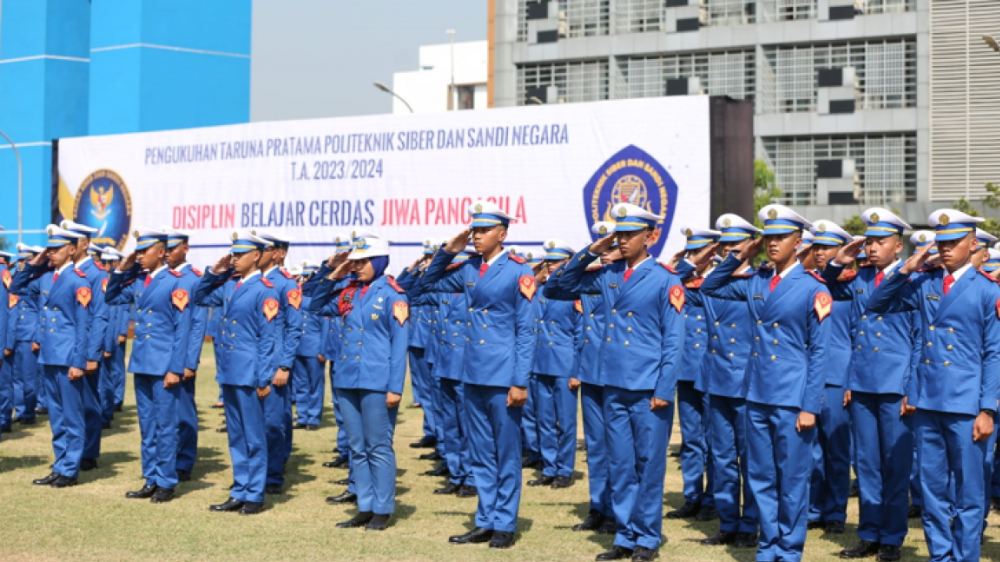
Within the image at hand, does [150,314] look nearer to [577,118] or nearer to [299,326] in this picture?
[299,326]

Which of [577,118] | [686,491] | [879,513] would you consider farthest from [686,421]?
[577,118]

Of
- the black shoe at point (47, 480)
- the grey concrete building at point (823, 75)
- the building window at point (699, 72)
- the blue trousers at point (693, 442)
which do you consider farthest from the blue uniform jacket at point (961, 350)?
the building window at point (699, 72)

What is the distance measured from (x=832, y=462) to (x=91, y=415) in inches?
257

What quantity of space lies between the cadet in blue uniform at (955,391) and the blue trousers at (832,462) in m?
1.59

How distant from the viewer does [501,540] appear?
8805 millimetres

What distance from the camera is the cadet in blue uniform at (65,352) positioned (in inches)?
445

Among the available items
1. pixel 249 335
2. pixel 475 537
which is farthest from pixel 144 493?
pixel 475 537

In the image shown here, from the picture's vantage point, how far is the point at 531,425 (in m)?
12.9

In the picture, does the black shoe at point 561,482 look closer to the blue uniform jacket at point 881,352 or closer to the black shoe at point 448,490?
the black shoe at point 448,490

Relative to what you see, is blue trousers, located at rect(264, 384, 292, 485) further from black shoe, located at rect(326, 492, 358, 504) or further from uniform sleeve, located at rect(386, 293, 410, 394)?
uniform sleeve, located at rect(386, 293, 410, 394)

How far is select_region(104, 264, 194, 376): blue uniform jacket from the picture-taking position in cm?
1082

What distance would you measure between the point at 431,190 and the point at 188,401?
8.50 m

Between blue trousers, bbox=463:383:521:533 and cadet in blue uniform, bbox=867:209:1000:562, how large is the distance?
2.60m

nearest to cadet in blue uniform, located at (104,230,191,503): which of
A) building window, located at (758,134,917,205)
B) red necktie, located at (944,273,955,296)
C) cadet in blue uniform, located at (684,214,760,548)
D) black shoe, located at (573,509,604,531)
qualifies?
black shoe, located at (573,509,604,531)
